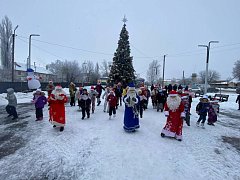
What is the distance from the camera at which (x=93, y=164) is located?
467 centimetres

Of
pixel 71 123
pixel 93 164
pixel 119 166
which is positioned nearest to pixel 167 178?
pixel 119 166

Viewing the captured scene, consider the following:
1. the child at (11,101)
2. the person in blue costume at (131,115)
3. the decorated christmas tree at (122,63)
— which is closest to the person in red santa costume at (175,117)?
the person in blue costume at (131,115)

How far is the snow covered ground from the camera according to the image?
4.32 m

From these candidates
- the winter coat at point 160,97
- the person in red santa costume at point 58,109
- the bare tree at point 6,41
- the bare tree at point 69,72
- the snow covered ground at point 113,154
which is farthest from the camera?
the bare tree at point 69,72

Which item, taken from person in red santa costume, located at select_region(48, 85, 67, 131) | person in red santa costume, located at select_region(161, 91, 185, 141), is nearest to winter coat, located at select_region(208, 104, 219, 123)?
person in red santa costume, located at select_region(161, 91, 185, 141)

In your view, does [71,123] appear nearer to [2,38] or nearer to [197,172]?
[197,172]

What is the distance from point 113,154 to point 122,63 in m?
21.0

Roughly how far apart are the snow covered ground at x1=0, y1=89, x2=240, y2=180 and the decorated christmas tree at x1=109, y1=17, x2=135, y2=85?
57.9ft

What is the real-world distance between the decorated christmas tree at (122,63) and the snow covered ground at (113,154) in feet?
57.9

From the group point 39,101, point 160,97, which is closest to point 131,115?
point 39,101

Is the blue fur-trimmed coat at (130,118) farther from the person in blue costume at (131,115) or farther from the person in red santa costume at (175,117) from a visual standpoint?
the person in red santa costume at (175,117)

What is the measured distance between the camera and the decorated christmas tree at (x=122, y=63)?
2523cm

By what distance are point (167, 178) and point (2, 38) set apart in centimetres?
4760

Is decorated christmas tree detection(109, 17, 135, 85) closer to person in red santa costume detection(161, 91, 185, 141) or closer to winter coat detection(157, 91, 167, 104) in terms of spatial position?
winter coat detection(157, 91, 167, 104)
